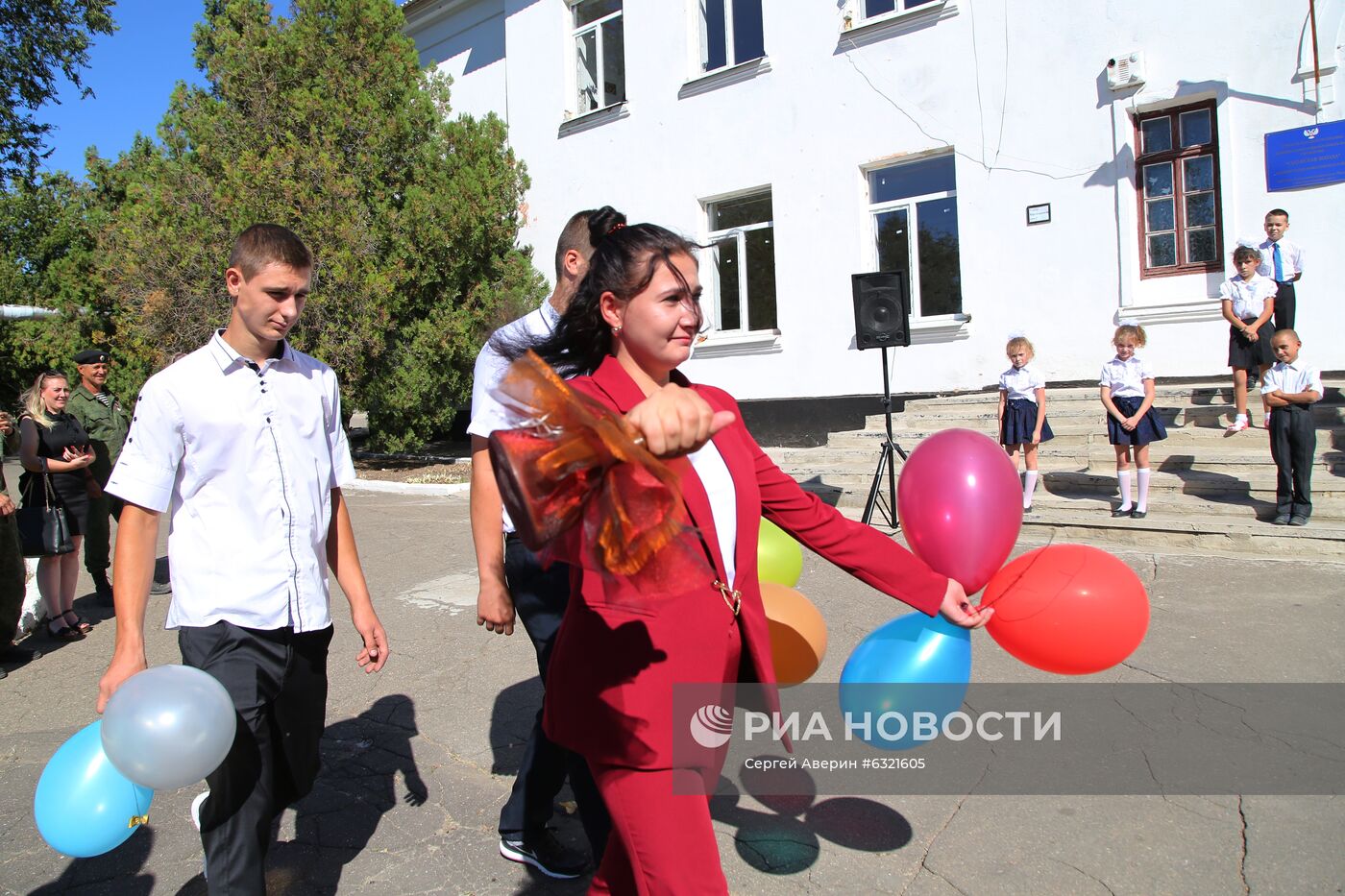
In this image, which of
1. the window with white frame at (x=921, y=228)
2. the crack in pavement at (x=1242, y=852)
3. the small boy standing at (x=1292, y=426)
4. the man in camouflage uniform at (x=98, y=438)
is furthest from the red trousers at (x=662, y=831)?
the window with white frame at (x=921, y=228)

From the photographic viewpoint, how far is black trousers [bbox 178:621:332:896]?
7.57 ft

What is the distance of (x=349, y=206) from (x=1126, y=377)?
1029 centimetres

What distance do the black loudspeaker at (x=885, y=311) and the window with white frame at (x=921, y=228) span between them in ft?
10.2

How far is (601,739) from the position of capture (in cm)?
187

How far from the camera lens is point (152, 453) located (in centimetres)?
233

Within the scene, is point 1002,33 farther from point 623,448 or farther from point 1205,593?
point 623,448

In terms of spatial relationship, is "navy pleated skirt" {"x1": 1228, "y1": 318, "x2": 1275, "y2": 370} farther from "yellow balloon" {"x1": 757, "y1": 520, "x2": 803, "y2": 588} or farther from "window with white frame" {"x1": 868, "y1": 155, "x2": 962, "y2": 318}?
"yellow balloon" {"x1": 757, "y1": 520, "x2": 803, "y2": 588}

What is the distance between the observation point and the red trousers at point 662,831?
180cm

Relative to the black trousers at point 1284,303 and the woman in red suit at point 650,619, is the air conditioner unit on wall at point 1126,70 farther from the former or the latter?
the woman in red suit at point 650,619

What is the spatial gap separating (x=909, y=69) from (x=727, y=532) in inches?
429

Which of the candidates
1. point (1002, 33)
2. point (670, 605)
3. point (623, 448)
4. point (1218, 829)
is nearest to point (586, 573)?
point (670, 605)

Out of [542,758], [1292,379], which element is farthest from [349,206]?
[542,758]

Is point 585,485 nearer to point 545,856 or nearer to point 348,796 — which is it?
point 545,856

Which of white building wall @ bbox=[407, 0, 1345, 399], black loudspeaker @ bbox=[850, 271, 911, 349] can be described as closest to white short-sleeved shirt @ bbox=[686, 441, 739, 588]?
black loudspeaker @ bbox=[850, 271, 911, 349]
